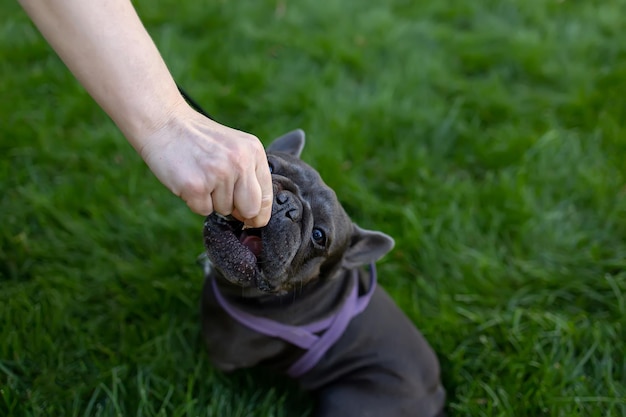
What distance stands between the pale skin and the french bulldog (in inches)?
27.2

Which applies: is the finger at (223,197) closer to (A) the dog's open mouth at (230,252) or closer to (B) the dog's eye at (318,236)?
(A) the dog's open mouth at (230,252)

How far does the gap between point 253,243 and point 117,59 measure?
0.97 meters

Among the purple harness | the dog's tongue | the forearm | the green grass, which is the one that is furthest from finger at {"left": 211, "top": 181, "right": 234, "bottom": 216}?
the green grass

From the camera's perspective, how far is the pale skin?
2.01 meters

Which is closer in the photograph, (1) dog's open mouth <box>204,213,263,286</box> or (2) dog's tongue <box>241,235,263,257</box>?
(1) dog's open mouth <box>204,213,263,286</box>

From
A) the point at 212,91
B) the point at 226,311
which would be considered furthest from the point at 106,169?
the point at 226,311

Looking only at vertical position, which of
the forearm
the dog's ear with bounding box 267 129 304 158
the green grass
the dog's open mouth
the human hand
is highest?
the forearm

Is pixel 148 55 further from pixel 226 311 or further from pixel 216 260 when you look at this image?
pixel 226 311

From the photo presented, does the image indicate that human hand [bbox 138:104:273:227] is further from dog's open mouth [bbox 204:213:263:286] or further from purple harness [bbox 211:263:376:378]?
purple harness [bbox 211:263:376:378]

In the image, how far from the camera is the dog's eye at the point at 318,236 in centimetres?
279

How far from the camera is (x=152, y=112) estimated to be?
6.85 feet

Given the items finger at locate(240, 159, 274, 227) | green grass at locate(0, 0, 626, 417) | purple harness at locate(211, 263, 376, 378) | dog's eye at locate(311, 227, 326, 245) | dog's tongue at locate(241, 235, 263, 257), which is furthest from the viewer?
green grass at locate(0, 0, 626, 417)

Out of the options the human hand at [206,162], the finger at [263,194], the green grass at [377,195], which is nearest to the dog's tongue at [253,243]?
the finger at [263,194]

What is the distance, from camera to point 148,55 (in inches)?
83.9
